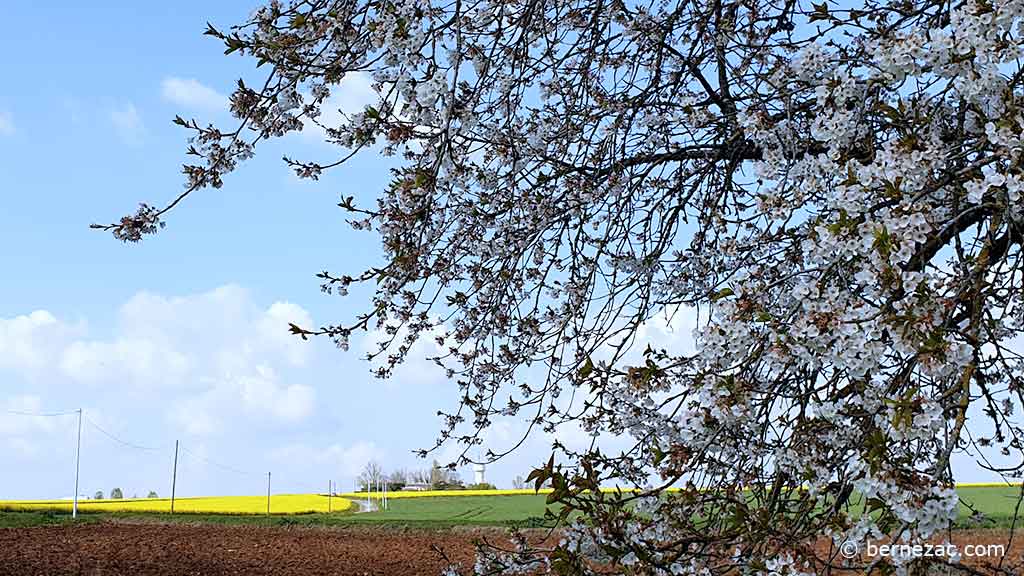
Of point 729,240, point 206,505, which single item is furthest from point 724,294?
point 206,505

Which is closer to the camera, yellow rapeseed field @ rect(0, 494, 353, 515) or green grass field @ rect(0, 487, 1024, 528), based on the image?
green grass field @ rect(0, 487, 1024, 528)

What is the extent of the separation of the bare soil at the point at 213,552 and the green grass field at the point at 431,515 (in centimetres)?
197

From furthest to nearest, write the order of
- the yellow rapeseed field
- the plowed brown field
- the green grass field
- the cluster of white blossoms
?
the yellow rapeseed field → the green grass field → the plowed brown field → the cluster of white blossoms

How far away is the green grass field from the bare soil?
197cm

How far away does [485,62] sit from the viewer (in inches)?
102

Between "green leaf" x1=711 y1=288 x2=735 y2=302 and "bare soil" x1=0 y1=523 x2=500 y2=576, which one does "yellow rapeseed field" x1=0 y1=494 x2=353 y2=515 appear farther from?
"green leaf" x1=711 y1=288 x2=735 y2=302

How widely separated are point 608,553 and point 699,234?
5.95 ft

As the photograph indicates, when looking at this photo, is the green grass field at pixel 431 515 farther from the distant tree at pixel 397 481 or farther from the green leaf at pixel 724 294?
the green leaf at pixel 724 294

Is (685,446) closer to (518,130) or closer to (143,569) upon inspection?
(518,130)

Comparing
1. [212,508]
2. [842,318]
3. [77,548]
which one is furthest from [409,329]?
[212,508]

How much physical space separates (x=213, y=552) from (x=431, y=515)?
8.50 m

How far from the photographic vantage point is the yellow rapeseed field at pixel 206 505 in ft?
61.5

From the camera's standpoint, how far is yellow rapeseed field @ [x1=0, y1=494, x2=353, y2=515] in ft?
61.5

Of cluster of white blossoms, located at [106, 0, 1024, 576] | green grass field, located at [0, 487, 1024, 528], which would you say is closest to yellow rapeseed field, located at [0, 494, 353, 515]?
green grass field, located at [0, 487, 1024, 528]
